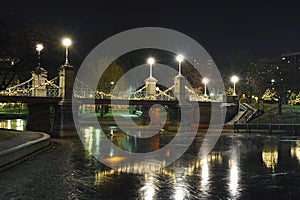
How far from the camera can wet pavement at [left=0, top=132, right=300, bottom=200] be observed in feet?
32.0

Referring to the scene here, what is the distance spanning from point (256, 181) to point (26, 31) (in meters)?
Result: 20.0

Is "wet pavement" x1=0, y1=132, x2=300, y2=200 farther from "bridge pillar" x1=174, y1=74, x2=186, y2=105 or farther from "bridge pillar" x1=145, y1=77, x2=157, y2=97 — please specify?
"bridge pillar" x1=145, y1=77, x2=157, y2=97

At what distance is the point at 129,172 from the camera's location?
42.4 feet

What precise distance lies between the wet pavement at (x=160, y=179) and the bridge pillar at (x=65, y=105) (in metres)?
12.9

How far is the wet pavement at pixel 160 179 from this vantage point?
9742mm

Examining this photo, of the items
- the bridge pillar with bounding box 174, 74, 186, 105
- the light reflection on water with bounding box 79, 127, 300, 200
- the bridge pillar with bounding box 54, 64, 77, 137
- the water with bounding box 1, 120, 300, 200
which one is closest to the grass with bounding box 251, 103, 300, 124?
the bridge pillar with bounding box 174, 74, 186, 105

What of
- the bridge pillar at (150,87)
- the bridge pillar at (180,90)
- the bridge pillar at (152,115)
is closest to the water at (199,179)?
the bridge pillar at (180,90)

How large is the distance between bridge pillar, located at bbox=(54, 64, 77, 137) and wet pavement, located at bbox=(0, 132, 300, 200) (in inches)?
507

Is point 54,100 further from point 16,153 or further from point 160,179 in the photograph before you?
point 160,179

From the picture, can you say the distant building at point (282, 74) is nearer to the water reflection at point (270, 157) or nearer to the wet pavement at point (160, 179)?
the water reflection at point (270, 157)

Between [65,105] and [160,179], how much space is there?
19.6 metres

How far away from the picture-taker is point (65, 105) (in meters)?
29.7

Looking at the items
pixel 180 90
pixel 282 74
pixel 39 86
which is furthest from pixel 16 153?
pixel 282 74

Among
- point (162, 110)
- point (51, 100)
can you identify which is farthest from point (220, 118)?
point (51, 100)
